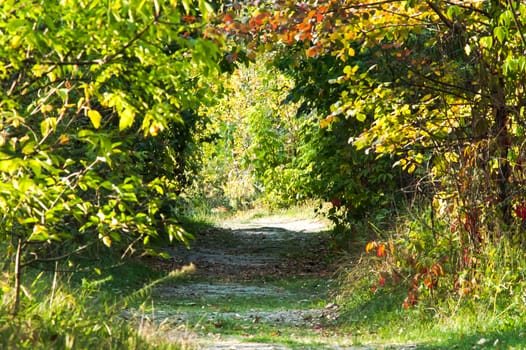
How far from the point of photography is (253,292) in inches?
557

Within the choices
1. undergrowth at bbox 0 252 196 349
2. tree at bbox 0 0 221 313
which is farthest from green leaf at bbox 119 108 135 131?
undergrowth at bbox 0 252 196 349

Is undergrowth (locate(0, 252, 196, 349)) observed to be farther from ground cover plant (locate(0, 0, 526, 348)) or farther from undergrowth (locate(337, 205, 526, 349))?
undergrowth (locate(337, 205, 526, 349))

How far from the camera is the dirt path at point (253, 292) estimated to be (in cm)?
889

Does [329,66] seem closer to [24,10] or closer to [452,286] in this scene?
[452,286]

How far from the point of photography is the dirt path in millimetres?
8891

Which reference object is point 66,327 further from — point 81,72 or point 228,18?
point 228,18

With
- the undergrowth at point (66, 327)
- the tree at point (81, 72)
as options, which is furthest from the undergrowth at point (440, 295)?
the tree at point (81, 72)

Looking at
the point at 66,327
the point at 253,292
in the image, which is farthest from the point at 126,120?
the point at 253,292

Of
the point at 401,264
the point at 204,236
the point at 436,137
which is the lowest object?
the point at 204,236

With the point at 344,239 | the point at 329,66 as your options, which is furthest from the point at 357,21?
the point at 344,239

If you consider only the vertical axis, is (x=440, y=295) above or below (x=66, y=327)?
below

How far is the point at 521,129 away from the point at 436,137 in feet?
3.14

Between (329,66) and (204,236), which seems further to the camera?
(204,236)

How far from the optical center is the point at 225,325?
10117 millimetres
